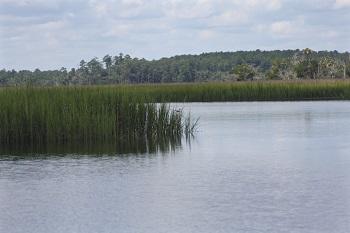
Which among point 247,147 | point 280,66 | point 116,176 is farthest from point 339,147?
point 280,66

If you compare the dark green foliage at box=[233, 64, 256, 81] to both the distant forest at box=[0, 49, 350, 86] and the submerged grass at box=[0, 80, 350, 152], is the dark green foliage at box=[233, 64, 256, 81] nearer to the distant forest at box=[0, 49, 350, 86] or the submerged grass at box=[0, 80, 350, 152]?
the distant forest at box=[0, 49, 350, 86]

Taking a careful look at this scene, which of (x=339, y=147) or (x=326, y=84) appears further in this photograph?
(x=326, y=84)

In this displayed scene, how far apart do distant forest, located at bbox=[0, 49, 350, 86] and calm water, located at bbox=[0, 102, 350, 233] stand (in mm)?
25006

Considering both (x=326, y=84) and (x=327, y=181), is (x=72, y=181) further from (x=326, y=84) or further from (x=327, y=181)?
(x=326, y=84)

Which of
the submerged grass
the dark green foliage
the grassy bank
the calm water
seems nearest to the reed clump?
the submerged grass

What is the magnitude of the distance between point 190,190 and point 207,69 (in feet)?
300

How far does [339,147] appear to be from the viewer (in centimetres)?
1549

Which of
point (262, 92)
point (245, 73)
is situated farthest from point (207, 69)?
point (262, 92)

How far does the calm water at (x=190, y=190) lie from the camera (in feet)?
27.8

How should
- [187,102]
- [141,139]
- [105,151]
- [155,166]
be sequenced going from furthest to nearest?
[187,102]
[141,139]
[105,151]
[155,166]

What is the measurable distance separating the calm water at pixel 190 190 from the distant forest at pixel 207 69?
82.0 feet

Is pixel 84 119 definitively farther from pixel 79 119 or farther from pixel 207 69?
pixel 207 69

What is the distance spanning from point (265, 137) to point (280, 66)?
5415 cm

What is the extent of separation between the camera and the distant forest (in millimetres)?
63469
